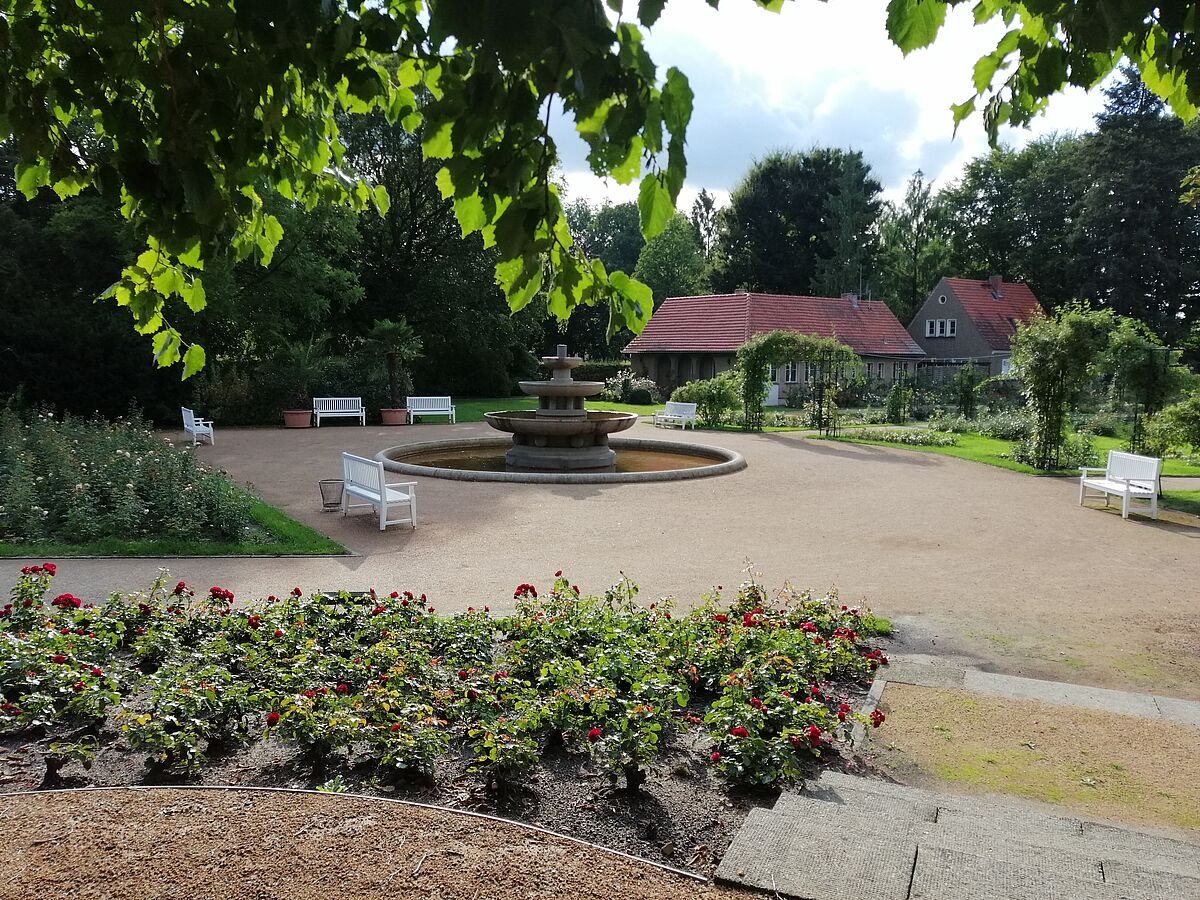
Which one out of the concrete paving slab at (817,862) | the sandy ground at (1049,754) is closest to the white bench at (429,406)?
the sandy ground at (1049,754)

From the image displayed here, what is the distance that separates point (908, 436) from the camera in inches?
943

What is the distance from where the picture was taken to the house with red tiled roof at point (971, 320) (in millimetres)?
48562

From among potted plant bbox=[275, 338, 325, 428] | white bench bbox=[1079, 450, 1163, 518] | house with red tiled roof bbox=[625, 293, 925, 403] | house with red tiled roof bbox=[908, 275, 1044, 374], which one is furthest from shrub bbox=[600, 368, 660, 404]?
white bench bbox=[1079, 450, 1163, 518]

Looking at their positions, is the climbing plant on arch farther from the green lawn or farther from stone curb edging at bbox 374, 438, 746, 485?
the green lawn

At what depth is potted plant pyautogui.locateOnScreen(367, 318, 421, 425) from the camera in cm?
2841

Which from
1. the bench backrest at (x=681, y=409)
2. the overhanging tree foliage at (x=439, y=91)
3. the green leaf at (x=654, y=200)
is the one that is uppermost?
the overhanging tree foliage at (x=439, y=91)

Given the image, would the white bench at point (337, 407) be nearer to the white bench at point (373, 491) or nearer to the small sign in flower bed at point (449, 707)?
the white bench at point (373, 491)

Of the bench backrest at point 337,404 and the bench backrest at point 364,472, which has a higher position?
the bench backrest at point 337,404

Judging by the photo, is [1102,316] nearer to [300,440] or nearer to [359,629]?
[359,629]

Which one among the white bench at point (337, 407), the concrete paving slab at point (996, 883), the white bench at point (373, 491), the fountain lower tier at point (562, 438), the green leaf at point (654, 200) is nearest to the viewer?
the green leaf at point (654, 200)

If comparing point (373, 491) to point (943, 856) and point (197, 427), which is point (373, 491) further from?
point (197, 427)

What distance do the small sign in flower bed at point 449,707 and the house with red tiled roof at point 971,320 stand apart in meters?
45.8

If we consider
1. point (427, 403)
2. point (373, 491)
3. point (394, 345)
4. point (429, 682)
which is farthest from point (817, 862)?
point (394, 345)

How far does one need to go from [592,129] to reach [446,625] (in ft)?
13.2
